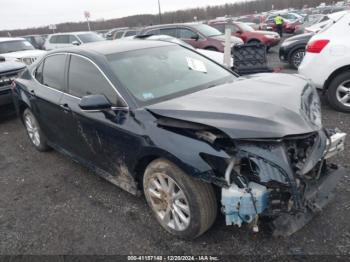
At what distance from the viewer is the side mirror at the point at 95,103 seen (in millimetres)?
2762

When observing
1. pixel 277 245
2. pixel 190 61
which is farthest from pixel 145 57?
pixel 277 245

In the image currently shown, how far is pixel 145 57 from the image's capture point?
3.31 metres

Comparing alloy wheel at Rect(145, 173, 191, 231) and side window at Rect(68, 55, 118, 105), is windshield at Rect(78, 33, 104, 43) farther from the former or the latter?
alloy wheel at Rect(145, 173, 191, 231)

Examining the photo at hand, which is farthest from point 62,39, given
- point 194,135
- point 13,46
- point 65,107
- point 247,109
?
point 247,109

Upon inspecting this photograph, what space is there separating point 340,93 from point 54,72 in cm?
474

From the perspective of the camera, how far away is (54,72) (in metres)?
3.88

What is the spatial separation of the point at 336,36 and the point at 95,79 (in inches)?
169

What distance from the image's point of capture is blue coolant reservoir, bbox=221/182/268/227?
210 cm

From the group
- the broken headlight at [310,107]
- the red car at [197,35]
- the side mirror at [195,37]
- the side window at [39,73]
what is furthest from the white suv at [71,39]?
the broken headlight at [310,107]

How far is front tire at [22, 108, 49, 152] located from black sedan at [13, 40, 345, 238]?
100cm

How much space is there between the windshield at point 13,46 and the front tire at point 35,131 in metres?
6.81

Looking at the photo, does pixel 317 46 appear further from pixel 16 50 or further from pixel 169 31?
pixel 16 50

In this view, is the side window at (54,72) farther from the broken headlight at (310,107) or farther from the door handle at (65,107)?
the broken headlight at (310,107)

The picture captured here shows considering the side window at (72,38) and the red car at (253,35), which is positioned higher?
the side window at (72,38)
